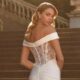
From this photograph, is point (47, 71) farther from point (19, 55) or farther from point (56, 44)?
point (19, 55)

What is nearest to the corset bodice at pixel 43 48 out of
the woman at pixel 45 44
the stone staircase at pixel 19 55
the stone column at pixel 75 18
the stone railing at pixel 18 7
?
the woman at pixel 45 44

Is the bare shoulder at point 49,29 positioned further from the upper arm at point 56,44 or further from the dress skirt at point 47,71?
the dress skirt at point 47,71

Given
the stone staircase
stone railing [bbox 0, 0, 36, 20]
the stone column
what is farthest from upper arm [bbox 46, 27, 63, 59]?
stone railing [bbox 0, 0, 36, 20]

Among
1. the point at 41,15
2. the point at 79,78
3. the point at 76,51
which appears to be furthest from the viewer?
the point at 76,51

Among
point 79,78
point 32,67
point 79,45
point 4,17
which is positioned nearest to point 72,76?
point 79,78

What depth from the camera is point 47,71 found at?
13.4 ft

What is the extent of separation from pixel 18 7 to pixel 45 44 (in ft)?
49.9

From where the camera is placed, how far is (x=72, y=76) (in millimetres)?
9734

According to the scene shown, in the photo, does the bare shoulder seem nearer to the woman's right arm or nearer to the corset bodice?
the corset bodice

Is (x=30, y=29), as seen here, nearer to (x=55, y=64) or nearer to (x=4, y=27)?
(x=55, y=64)

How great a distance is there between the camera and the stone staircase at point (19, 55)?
393 inches

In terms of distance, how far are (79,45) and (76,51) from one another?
1.34ft

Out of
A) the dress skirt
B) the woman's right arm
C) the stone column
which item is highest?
the stone column

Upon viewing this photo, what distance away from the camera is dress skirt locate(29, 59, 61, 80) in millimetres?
4035
